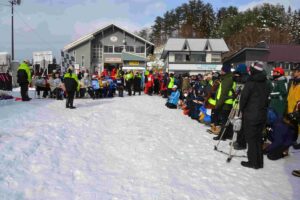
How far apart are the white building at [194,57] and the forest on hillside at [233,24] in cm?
1660

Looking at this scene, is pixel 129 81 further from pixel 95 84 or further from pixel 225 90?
pixel 225 90

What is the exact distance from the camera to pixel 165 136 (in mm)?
8570

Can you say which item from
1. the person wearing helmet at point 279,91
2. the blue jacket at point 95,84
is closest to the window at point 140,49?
the blue jacket at point 95,84

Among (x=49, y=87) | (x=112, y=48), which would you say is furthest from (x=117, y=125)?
(x=112, y=48)

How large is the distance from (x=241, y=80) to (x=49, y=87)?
11.2m

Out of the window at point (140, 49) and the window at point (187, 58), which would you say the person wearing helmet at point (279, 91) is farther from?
the window at point (187, 58)

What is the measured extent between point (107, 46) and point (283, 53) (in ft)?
83.0

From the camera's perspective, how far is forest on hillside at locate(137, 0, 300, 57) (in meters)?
71.0

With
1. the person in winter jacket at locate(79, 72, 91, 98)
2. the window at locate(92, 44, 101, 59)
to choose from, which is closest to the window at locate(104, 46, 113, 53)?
the window at locate(92, 44, 101, 59)

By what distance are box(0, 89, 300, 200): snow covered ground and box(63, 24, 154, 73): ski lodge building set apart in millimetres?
40217

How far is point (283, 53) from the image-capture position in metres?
47.8

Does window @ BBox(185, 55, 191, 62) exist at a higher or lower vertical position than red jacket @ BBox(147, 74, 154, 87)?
higher

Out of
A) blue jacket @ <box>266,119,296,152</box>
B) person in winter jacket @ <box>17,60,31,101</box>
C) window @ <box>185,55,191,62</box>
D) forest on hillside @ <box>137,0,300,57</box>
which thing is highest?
forest on hillside @ <box>137,0,300,57</box>

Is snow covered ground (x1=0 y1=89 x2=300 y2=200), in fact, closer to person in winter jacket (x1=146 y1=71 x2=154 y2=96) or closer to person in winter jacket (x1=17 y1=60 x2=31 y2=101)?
person in winter jacket (x1=17 y1=60 x2=31 y2=101)
